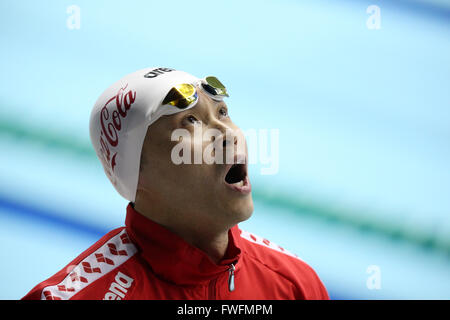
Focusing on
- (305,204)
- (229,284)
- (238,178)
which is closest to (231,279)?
(229,284)

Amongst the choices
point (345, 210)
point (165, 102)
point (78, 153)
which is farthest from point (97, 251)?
point (345, 210)

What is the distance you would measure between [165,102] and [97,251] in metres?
0.48

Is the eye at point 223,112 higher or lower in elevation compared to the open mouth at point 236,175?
higher

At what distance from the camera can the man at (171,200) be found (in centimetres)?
180

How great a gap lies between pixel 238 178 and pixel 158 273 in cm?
35

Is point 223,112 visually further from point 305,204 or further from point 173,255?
point 305,204

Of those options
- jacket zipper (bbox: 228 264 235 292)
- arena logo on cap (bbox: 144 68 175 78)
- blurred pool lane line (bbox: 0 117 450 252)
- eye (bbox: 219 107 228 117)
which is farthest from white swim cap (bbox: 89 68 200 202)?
blurred pool lane line (bbox: 0 117 450 252)

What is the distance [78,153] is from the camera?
3.44 m

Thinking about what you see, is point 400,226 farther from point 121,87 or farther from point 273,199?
point 121,87

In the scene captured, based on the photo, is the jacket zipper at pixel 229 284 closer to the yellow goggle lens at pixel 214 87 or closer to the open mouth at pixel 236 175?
the open mouth at pixel 236 175

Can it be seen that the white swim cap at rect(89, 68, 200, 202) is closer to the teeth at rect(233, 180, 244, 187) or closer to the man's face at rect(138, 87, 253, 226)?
the man's face at rect(138, 87, 253, 226)

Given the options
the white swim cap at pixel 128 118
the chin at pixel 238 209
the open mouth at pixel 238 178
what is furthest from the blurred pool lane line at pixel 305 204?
the chin at pixel 238 209
